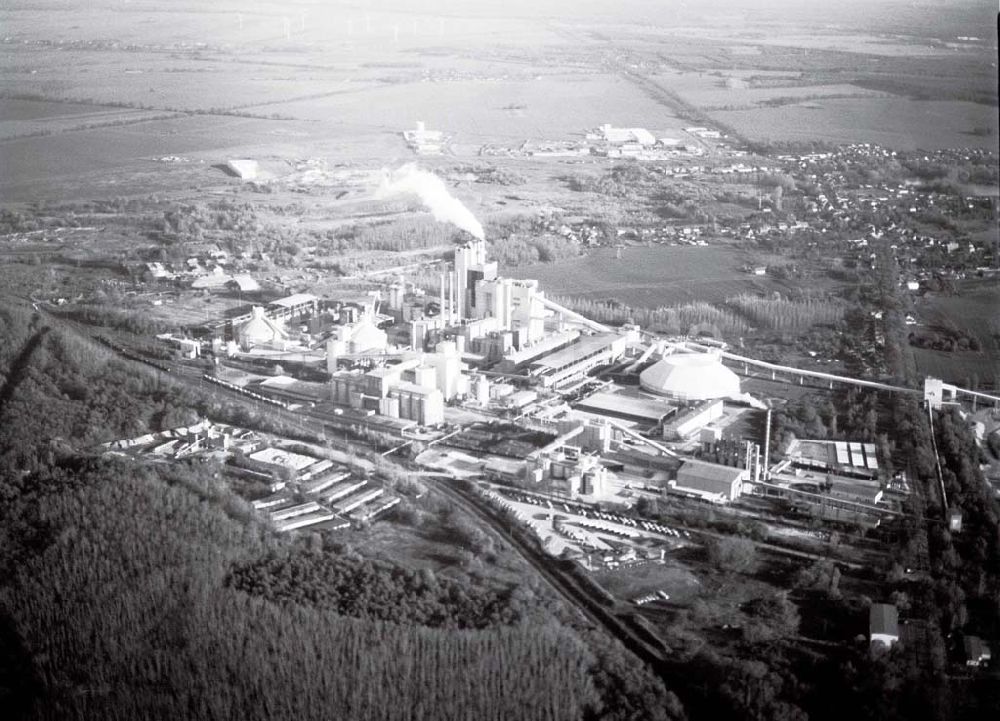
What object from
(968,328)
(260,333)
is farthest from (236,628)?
(968,328)

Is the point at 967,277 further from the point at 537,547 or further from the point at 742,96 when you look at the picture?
the point at 537,547

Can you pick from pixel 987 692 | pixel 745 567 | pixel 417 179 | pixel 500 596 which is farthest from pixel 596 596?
pixel 417 179

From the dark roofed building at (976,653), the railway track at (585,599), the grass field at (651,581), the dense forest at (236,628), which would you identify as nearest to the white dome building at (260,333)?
the dense forest at (236,628)

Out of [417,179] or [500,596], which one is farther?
[417,179]

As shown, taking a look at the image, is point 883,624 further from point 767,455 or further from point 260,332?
point 260,332

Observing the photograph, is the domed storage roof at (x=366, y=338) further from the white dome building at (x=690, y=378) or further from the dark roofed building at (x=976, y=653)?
the dark roofed building at (x=976, y=653)
